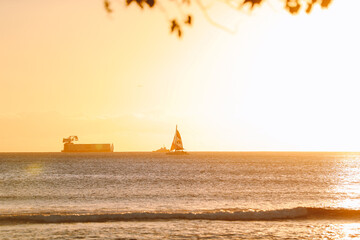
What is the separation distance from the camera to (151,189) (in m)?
62.8

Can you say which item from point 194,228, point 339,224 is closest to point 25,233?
point 194,228

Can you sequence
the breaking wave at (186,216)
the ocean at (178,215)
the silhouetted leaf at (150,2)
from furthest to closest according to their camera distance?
the breaking wave at (186,216)
the ocean at (178,215)
the silhouetted leaf at (150,2)

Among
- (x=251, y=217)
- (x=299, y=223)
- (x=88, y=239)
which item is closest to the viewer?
(x=88, y=239)

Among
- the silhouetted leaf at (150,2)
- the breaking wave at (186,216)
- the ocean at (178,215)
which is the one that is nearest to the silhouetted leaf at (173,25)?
the silhouetted leaf at (150,2)

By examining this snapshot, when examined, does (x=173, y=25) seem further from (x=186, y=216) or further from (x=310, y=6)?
(x=186, y=216)

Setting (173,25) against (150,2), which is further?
(173,25)

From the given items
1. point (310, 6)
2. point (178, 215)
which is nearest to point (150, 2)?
point (310, 6)

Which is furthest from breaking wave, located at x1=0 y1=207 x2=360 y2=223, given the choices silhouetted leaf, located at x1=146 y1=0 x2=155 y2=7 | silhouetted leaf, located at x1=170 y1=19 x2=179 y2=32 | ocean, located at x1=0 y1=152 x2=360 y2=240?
silhouetted leaf, located at x1=146 y1=0 x2=155 y2=7

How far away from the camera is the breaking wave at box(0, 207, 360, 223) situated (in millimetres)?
35197

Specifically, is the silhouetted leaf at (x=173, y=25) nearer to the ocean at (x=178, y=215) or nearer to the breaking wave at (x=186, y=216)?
the ocean at (x=178, y=215)

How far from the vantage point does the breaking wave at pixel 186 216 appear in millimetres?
35197

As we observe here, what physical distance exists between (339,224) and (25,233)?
20.6 metres

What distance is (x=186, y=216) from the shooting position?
35906 millimetres

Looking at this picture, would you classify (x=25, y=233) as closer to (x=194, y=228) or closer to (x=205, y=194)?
(x=194, y=228)
